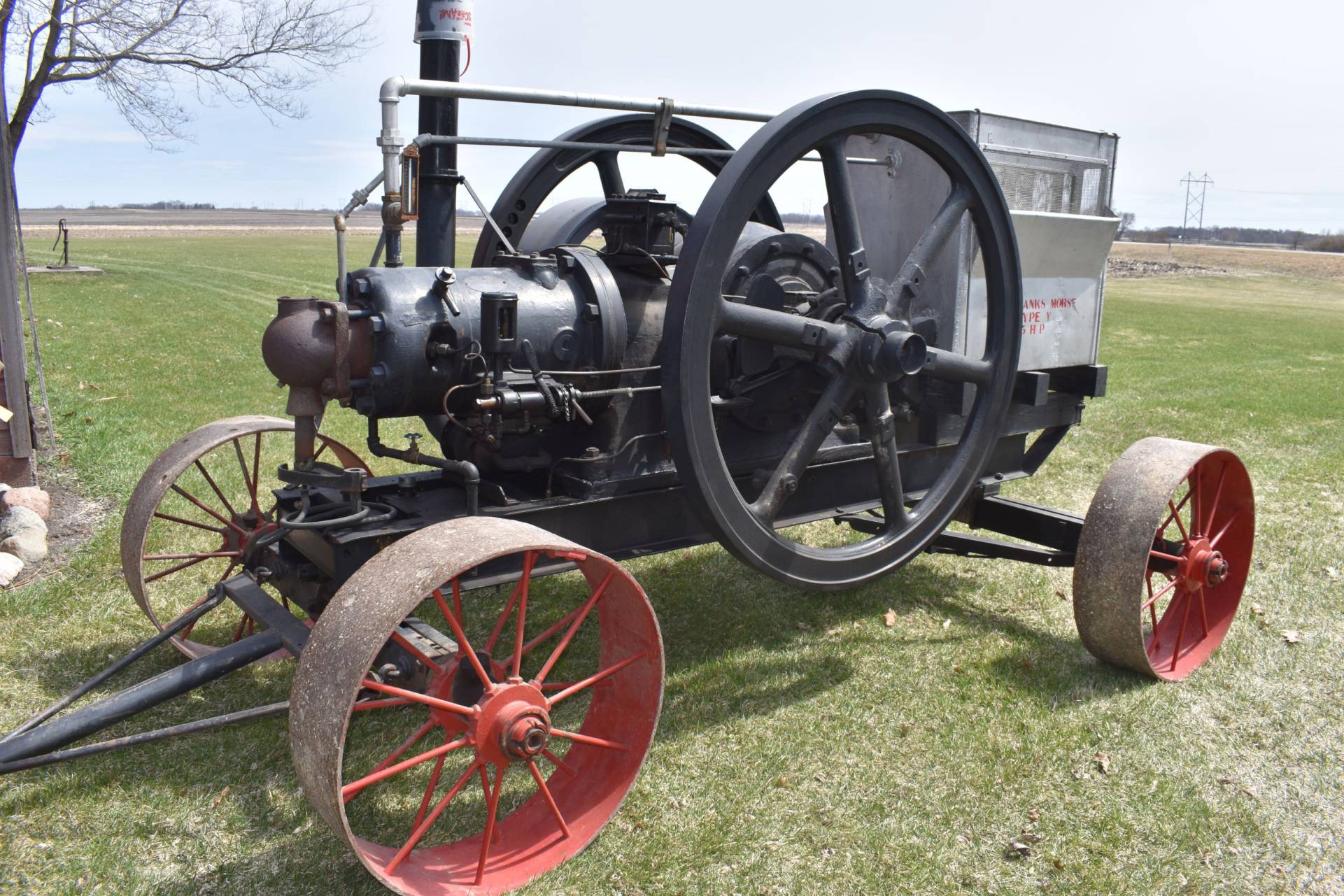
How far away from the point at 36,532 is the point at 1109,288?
29.2 metres

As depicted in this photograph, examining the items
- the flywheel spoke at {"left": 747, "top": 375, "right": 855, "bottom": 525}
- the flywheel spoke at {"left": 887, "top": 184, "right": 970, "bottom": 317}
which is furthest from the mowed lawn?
the flywheel spoke at {"left": 887, "top": 184, "right": 970, "bottom": 317}

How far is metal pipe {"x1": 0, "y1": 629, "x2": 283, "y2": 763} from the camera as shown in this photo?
2729 mm

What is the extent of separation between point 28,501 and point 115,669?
2.91 meters

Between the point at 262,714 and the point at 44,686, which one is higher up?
the point at 262,714

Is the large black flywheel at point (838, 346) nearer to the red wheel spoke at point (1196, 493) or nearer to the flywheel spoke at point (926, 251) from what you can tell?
the flywheel spoke at point (926, 251)

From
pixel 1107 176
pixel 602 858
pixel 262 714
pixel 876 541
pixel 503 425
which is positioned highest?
pixel 1107 176

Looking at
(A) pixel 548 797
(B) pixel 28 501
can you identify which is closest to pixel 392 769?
(A) pixel 548 797

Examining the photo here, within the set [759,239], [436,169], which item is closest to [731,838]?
[759,239]

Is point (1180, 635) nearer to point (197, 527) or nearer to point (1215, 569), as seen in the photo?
point (1215, 569)

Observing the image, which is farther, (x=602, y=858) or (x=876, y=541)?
(x=876, y=541)

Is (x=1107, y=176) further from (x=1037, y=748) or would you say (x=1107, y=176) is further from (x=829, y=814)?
(x=829, y=814)

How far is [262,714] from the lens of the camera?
2967 mm

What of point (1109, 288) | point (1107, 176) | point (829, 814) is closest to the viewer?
point (829, 814)

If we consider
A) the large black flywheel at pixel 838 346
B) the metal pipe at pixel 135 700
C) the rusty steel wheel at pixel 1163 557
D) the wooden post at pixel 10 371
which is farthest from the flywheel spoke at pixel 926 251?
the wooden post at pixel 10 371
